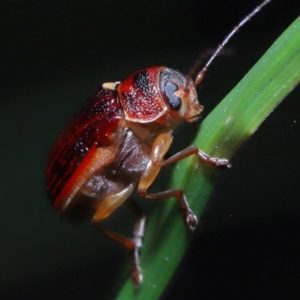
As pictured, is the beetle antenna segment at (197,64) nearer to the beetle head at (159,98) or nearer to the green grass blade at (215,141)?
the beetle head at (159,98)

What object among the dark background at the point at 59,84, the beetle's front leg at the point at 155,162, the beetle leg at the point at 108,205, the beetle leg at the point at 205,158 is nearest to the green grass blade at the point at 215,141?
the beetle leg at the point at 205,158

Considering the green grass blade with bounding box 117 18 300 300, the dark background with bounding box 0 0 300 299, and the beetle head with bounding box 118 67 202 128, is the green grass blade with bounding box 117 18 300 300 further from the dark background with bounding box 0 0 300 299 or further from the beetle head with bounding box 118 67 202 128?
the dark background with bounding box 0 0 300 299

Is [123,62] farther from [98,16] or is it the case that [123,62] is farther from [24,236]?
[24,236]

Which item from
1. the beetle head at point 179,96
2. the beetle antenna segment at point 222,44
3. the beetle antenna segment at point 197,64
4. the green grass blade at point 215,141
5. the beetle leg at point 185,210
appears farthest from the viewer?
the beetle head at point 179,96

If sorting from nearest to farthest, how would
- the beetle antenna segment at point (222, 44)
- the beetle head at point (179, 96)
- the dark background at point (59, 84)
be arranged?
the beetle antenna segment at point (222, 44) → the beetle head at point (179, 96) → the dark background at point (59, 84)

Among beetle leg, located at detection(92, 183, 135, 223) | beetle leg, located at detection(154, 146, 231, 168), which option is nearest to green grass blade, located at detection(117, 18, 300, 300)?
beetle leg, located at detection(154, 146, 231, 168)

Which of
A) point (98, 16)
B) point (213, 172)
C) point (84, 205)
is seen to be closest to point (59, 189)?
point (84, 205)

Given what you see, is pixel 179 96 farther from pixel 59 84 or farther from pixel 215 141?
pixel 59 84
